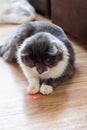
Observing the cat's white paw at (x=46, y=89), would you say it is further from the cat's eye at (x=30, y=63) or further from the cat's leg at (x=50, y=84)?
the cat's eye at (x=30, y=63)

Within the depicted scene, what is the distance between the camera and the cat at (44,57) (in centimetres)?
147

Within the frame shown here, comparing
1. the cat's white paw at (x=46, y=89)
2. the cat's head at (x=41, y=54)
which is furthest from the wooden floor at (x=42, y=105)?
the cat's head at (x=41, y=54)

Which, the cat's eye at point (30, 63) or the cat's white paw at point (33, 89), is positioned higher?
the cat's eye at point (30, 63)

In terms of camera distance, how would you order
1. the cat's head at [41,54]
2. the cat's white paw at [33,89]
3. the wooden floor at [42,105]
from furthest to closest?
the cat's white paw at [33,89]
the cat's head at [41,54]
the wooden floor at [42,105]

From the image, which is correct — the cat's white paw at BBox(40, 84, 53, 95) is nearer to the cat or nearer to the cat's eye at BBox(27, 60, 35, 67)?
the cat

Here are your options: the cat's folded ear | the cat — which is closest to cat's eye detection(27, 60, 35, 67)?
the cat

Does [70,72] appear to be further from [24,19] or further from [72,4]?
[24,19]

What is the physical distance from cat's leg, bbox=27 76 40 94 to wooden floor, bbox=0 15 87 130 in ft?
0.11

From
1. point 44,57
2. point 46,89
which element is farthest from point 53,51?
point 46,89

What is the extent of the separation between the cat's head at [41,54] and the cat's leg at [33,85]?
111 millimetres

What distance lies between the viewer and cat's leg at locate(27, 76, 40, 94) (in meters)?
1.57

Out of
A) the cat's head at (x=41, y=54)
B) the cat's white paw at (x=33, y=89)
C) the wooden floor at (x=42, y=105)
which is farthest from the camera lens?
the cat's white paw at (x=33, y=89)

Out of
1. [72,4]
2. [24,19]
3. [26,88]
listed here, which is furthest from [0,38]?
[26,88]

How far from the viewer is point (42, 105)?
1.48 metres
